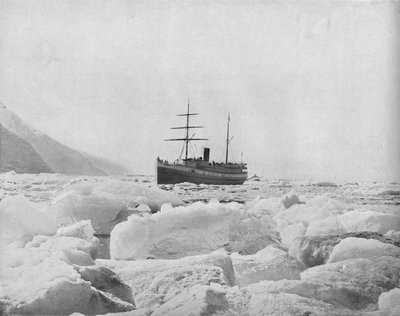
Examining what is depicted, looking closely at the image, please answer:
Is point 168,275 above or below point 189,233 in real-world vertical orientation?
below

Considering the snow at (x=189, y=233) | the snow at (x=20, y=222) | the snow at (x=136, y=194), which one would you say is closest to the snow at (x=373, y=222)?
the snow at (x=189, y=233)

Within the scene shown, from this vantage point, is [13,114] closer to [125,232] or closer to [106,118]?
[106,118]

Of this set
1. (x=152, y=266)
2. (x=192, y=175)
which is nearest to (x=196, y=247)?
(x=152, y=266)

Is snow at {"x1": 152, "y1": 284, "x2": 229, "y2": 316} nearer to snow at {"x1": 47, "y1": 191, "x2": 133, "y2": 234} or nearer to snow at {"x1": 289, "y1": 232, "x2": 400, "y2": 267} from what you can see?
snow at {"x1": 289, "y1": 232, "x2": 400, "y2": 267}

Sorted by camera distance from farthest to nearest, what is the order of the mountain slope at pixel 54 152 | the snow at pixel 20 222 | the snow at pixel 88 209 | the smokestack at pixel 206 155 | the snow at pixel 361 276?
the smokestack at pixel 206 155 → the mountain slope at pixel 54 152 → the snow at pixel 88 209 → the snow at pixel 20 222 → the snow at pixel 361 276

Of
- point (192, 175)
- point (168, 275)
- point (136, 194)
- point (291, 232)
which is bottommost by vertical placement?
point (168, 275)

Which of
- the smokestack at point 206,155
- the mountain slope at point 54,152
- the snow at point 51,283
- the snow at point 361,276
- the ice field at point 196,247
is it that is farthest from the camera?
the smokestack at point 206,155

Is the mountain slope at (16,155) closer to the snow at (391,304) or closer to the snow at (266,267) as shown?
the snow at (266,267)

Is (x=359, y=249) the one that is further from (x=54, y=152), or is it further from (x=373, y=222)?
(x=54, y=152)
